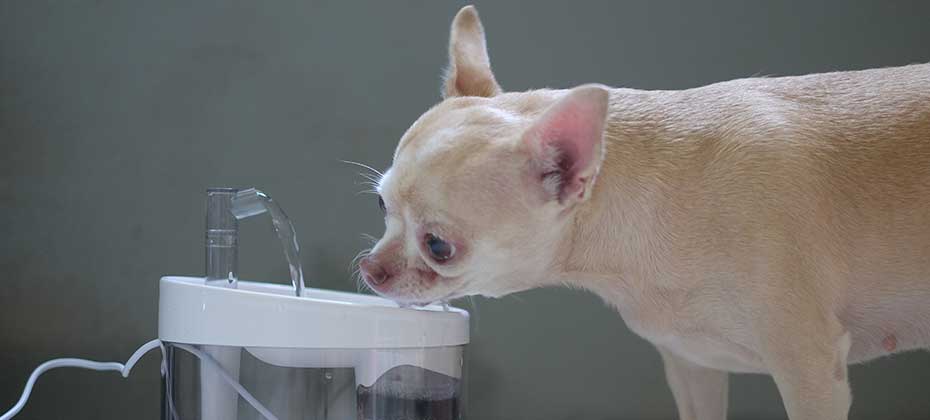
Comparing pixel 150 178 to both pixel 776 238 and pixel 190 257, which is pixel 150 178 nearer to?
pixel 190 257

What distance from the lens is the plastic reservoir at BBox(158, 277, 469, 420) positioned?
98cm

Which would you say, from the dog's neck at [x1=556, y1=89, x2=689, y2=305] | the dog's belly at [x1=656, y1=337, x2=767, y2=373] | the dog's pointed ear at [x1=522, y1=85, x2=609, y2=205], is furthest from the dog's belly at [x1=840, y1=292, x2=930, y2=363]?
the dog's pointed ear at [x1=522, y1=85, x2=609, y2=205]

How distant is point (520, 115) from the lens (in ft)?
3.29

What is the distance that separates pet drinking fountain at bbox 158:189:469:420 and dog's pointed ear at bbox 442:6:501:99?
0.93ft

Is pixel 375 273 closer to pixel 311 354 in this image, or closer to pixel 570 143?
pixel 311 354

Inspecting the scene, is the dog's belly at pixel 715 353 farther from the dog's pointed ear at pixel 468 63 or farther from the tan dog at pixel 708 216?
the dog's pointed ear at pixel 468 63

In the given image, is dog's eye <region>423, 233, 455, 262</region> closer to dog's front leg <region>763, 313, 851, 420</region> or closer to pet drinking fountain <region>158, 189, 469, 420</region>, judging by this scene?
pet drinking fountain <region>158, 189, 469, 420</region>

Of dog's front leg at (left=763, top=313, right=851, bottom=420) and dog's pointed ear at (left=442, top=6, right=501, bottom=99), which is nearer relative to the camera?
dog's front leg at (left=763, top=313, right=851, bottom=420)

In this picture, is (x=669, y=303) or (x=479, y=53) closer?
(x=669, y=303)

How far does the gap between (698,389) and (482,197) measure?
0.47m

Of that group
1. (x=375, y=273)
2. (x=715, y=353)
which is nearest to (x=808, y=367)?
(x=715, y=353)

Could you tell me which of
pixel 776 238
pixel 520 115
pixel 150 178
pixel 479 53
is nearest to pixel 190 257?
pixel 150 178

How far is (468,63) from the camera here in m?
1.15

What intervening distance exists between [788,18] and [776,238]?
0.86 metres
